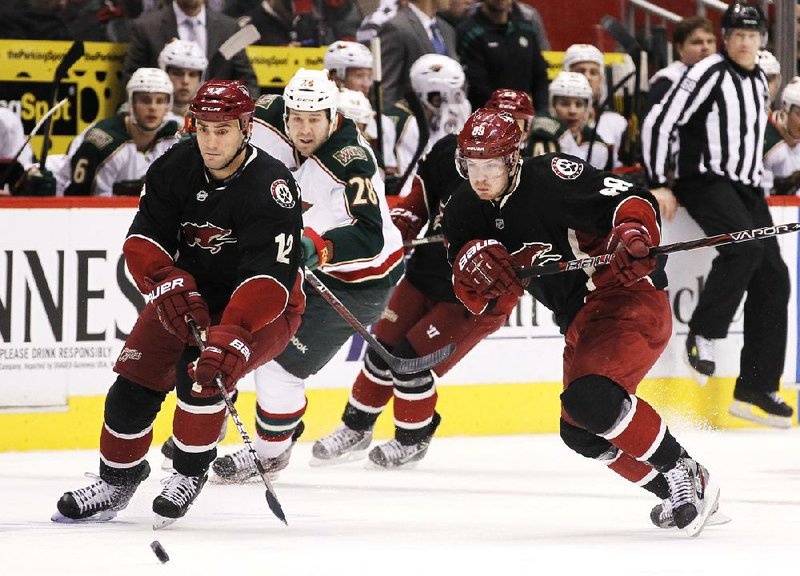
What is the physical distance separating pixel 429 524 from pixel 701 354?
102 inches

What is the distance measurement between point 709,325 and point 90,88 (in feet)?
8.94

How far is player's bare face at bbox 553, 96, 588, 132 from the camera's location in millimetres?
7551

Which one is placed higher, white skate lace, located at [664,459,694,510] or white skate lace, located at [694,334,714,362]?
white skate lace, located at [664,459,694,510]

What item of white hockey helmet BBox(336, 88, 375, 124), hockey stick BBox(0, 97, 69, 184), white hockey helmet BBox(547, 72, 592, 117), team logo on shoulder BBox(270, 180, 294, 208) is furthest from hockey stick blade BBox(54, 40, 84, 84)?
team logo on shoulder BBox(270, 180, 294, 208)

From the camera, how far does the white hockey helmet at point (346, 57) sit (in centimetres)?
705

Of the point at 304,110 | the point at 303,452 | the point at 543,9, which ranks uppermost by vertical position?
the point at 304,110

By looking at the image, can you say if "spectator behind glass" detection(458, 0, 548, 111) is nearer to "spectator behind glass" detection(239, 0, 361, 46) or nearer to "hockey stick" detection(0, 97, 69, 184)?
"spectator behind glass" detection(239, 0, 361, 46)

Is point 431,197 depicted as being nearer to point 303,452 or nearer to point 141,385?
point 303,452

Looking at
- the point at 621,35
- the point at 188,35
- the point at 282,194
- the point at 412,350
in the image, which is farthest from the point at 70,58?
the point at 621,35

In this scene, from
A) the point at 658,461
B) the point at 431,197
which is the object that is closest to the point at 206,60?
the point at 431,197

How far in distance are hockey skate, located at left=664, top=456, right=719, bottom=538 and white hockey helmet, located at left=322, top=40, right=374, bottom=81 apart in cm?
329

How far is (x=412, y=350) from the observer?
18.4ft

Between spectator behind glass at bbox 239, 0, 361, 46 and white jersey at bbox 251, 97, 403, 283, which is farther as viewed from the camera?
spectator behind glass at bbox 239, 0, 361, 46

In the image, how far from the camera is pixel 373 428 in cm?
602
